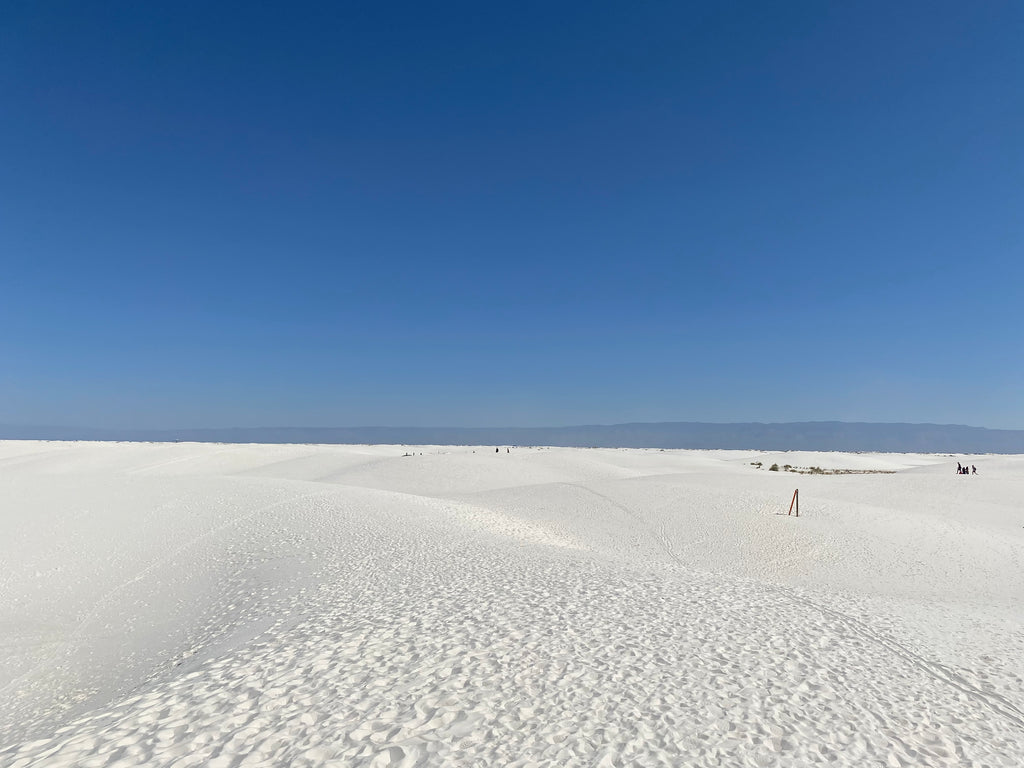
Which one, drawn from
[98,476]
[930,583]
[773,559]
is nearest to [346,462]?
[98,476]

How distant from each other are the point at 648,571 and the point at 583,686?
23.3ft

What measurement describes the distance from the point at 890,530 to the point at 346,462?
3591cm

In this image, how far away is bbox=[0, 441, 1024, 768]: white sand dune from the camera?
19.0 ft

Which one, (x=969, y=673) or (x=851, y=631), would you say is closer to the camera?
(x=969, y=673)

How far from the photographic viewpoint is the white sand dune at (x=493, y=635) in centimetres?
580

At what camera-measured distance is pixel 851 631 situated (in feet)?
30.9

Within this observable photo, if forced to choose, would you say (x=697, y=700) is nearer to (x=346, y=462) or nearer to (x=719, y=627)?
(x=719, y=627)

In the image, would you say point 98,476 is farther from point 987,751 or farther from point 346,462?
point 987,751

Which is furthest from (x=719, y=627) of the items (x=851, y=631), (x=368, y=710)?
(x=368, y=710)

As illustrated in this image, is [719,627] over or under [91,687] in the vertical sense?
over

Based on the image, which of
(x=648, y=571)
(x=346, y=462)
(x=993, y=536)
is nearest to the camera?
(x=648, y=571)

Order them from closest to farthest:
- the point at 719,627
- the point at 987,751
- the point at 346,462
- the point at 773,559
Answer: the point at 987,751 < the point at 719,627 < the point at 773,559 < the point at 346,462

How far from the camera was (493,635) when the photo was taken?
8.37 metres

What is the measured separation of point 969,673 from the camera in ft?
26.5
